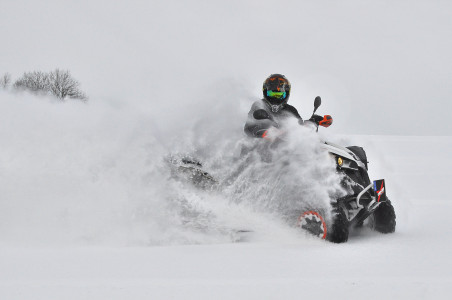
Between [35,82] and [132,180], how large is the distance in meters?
35.1

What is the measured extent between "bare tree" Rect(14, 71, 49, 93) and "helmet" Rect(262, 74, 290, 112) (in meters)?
32.5

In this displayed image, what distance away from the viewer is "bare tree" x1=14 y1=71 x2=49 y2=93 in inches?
1395

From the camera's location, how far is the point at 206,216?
18.3ft

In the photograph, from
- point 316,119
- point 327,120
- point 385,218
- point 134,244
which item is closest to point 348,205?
point 385,218

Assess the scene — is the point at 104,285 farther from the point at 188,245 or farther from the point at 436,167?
the point at 436,167

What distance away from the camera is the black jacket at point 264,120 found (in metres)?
5.71

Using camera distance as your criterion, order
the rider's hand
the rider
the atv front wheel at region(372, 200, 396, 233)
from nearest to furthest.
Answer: the atv front wheel at region(372, 200, 396, 233), the rider, the rider's hand

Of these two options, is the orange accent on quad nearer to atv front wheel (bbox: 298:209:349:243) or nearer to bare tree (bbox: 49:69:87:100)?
atv front wheel (bbox: 298:209:349:243)

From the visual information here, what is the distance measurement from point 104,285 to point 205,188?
117 inches

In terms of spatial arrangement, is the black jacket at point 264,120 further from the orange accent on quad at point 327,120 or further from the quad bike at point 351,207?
the quad bike at point 351,207

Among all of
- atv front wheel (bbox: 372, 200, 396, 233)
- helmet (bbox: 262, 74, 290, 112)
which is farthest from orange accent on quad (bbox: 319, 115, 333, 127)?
atv front wheel (bbox: 372, 200, 396, 233)

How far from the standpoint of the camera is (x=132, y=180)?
18.3 ft

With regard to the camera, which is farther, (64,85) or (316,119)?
(64,85)

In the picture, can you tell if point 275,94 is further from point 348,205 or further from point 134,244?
point 134,244
